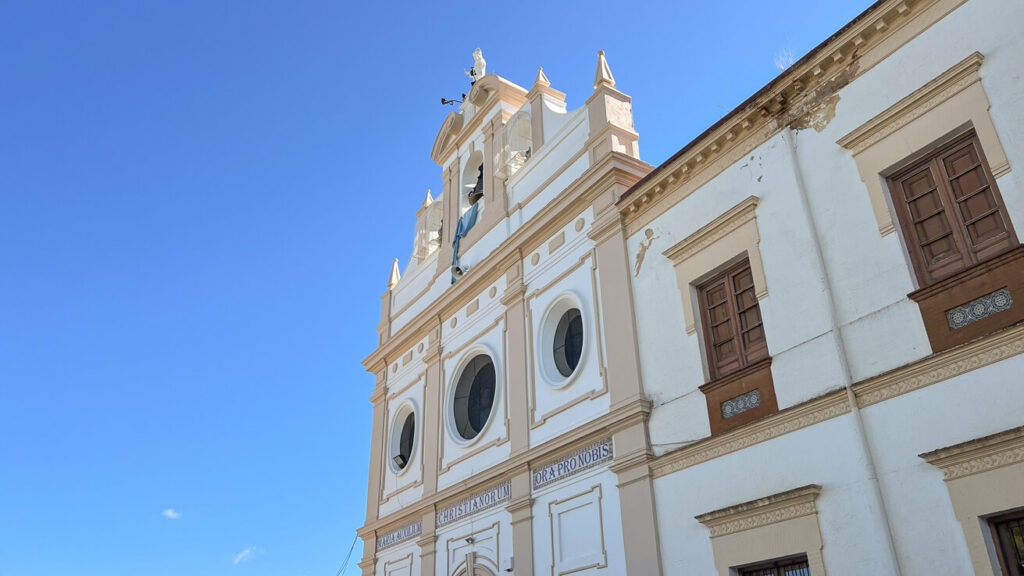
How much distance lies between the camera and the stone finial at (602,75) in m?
14.6

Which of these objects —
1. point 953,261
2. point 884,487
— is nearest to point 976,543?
point 884,487

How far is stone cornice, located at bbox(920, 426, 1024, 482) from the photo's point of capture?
7012 millimetres

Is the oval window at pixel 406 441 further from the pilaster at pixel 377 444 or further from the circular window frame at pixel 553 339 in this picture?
the circular window frame at pixel 553 339

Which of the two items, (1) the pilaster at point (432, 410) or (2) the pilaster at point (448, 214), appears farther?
(2) the pilaster at point (448, 214)

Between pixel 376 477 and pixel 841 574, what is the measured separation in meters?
12.3

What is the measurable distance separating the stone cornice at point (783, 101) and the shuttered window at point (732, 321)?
1560 millimetres

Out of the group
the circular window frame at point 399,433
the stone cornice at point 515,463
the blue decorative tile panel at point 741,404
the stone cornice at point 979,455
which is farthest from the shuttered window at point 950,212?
the circular window frame at point 399,433

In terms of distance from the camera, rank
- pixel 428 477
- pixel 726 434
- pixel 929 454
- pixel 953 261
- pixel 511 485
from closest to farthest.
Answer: pixel 929 454 < pixel 953 261 < pixel 726 434 < pixel 511 485 < pixel 428 477

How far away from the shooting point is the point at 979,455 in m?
7.23

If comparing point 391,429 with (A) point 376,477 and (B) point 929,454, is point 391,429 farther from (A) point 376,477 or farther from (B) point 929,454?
(B) point 929,454

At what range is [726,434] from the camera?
32.1 feet

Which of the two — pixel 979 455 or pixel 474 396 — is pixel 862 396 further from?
pixel 474 396

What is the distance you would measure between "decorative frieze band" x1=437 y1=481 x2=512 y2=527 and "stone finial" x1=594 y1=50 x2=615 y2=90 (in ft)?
23.9

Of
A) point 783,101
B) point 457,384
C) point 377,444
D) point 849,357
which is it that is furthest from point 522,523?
point 783,101
